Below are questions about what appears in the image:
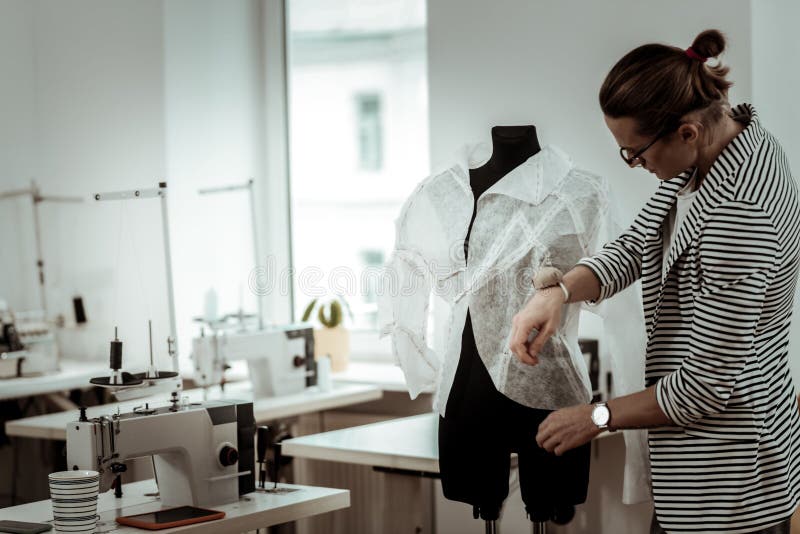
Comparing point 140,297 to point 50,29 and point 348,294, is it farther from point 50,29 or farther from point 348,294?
point 50,29

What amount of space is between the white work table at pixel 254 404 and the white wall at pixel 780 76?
4.76ft

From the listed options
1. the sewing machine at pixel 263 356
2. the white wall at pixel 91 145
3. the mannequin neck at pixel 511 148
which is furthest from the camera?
the white wall at pixel 91 145

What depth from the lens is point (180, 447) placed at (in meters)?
1.88

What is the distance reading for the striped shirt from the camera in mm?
1326

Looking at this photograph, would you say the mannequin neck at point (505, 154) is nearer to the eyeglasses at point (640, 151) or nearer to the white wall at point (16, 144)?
the eyeglasses at point (640, 151)

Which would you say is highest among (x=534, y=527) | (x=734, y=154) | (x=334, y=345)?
(x=734, y=154)

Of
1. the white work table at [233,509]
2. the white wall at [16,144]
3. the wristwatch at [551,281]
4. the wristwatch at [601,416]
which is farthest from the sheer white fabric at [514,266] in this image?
the white wall at [16,144]

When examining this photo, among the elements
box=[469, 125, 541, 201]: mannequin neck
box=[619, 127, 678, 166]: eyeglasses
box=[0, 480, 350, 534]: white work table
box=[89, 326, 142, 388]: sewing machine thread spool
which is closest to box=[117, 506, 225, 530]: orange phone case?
box=[0, 480, 350, 534]: white work table

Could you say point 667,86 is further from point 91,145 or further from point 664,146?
point 91,145

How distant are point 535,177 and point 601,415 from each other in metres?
0.76

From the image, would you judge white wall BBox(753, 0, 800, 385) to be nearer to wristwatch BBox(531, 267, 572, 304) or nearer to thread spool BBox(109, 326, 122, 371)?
wristwatch BBox(531, 267, 572, 304)

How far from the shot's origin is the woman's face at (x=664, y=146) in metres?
1.41

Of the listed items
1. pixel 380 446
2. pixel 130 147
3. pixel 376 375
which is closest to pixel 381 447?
pixel 380 446

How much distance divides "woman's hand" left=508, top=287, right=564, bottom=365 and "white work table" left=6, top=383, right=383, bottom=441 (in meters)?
1.46
